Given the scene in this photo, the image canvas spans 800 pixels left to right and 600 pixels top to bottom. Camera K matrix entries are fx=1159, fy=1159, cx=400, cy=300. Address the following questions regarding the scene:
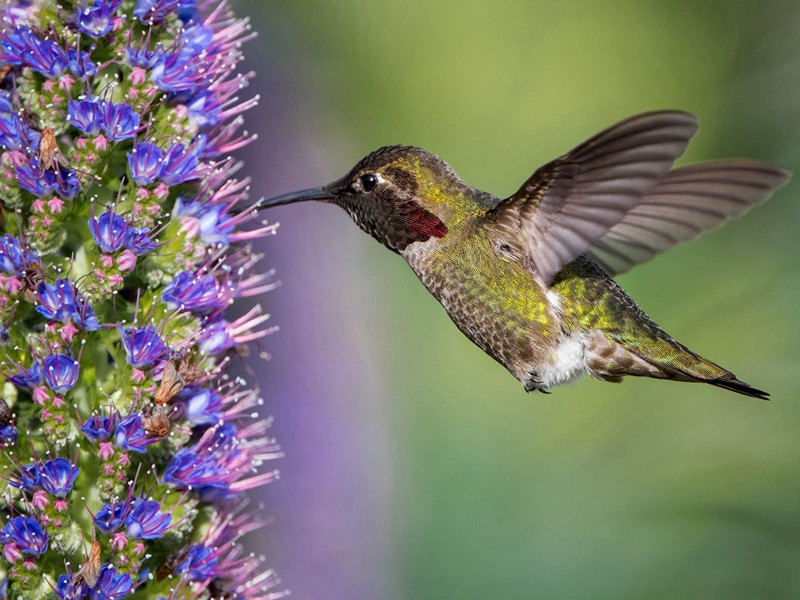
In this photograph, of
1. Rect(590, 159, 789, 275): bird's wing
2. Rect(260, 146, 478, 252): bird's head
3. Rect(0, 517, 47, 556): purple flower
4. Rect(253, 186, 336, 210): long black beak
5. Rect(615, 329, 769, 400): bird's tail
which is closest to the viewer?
Rect(0, 517, 47, 556): purple flower

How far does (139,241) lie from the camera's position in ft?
11.4

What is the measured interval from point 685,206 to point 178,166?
1.79 meters

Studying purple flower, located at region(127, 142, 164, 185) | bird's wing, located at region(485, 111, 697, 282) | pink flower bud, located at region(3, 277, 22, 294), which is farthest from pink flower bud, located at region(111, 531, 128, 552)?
bird's wing, located at region(485, 111, 697, 282)

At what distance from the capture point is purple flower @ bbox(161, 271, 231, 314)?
3.54 metres

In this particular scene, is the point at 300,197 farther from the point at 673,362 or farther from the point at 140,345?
the point at 673,362

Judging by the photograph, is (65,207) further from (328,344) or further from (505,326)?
(328,344)

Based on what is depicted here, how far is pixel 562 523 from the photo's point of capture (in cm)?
721

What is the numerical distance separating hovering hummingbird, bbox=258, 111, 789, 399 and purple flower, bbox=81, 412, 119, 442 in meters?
1.04

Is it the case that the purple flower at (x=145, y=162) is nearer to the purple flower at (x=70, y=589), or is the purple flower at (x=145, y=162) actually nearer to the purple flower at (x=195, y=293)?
the purple flower at (x=195, y=293)

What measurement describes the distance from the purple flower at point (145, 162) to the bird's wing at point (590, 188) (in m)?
1.22

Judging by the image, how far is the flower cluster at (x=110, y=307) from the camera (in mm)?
3369

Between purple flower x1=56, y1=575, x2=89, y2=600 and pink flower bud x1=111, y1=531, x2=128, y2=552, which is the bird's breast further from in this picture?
purple flower x1=56, y1=575, x2=89, y2=600

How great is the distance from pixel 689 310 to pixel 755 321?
1.81ft

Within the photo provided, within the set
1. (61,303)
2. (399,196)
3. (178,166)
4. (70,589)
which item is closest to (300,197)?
(399,196)
